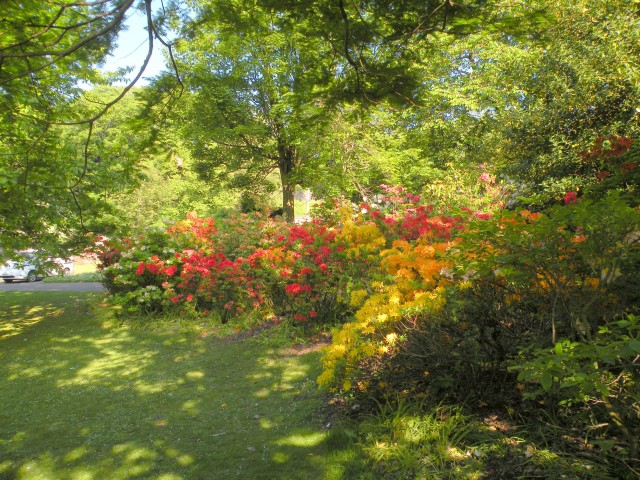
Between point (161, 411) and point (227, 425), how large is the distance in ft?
2.75

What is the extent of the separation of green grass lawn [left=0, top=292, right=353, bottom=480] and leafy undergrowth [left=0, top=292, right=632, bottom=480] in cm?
1

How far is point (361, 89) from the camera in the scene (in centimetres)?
349

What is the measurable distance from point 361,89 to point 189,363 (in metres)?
4.14

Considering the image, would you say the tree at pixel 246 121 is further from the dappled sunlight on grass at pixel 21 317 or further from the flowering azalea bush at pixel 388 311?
the flowering azalea bush at pixel 388 311

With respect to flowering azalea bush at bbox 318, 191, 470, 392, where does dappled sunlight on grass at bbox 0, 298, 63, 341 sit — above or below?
below

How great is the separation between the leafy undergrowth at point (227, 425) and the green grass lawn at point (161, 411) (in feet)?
0.05

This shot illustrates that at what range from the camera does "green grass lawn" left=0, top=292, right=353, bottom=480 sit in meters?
3.15

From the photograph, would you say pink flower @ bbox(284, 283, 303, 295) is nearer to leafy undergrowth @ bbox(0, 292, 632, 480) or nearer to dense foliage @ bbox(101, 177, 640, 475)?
dense foliage @ bbox(101, 177, 640, 475)

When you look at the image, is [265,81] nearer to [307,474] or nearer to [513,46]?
[513,46]

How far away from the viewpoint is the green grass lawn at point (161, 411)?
315cm

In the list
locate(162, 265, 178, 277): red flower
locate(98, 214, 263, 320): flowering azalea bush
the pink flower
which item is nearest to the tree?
locate(98, 214, 263, 320): flowering azalea bush

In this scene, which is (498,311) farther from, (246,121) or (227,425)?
(246,121)

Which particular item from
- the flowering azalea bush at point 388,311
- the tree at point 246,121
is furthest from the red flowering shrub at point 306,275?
the tree at point 246,121

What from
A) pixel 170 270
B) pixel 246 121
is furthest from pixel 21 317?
pixel 246 121
